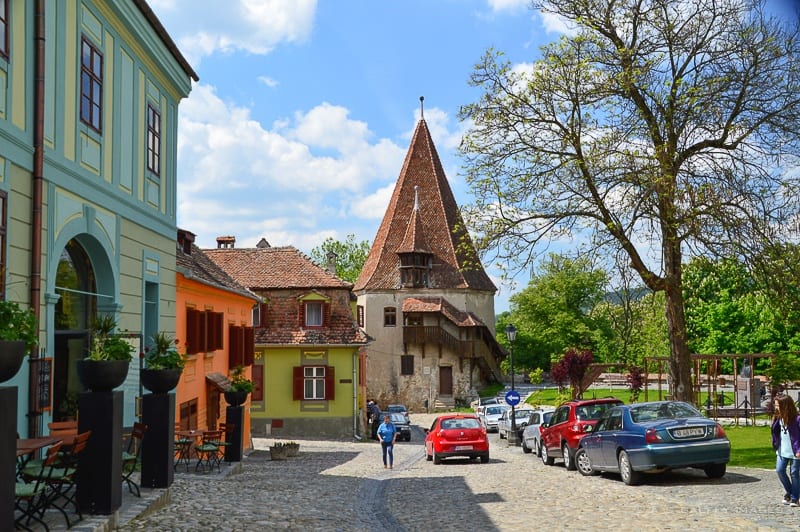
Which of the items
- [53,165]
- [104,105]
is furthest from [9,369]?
[104,105]

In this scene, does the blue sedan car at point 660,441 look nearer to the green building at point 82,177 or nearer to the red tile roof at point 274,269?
the green building at point 82,177

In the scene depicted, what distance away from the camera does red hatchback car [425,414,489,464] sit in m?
24.3

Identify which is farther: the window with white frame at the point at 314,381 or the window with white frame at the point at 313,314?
the window with white frame at the point at 313,314

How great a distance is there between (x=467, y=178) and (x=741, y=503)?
42.8 feet

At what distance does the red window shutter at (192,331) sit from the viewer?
2200 cm

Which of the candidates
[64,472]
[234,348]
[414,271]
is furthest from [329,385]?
[64,472]

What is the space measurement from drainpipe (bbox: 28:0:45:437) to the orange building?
8.18 m

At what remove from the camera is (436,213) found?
217ft

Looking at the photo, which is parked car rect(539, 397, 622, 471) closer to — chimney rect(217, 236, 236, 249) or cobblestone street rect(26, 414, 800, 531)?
cobblestone street rect(26, 414, 800, 531)

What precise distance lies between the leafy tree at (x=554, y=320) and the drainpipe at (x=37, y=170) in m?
70.1

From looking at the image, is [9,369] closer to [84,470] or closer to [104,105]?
[84,470]

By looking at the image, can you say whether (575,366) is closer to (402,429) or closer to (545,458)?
(402,429)

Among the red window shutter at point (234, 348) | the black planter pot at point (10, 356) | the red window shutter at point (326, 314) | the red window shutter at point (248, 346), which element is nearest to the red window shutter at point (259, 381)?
the red window shutter at point (326, 314)

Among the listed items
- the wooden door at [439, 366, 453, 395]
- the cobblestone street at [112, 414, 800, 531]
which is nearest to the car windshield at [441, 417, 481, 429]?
the cobblestone street at [112, 414, 800, 531]
